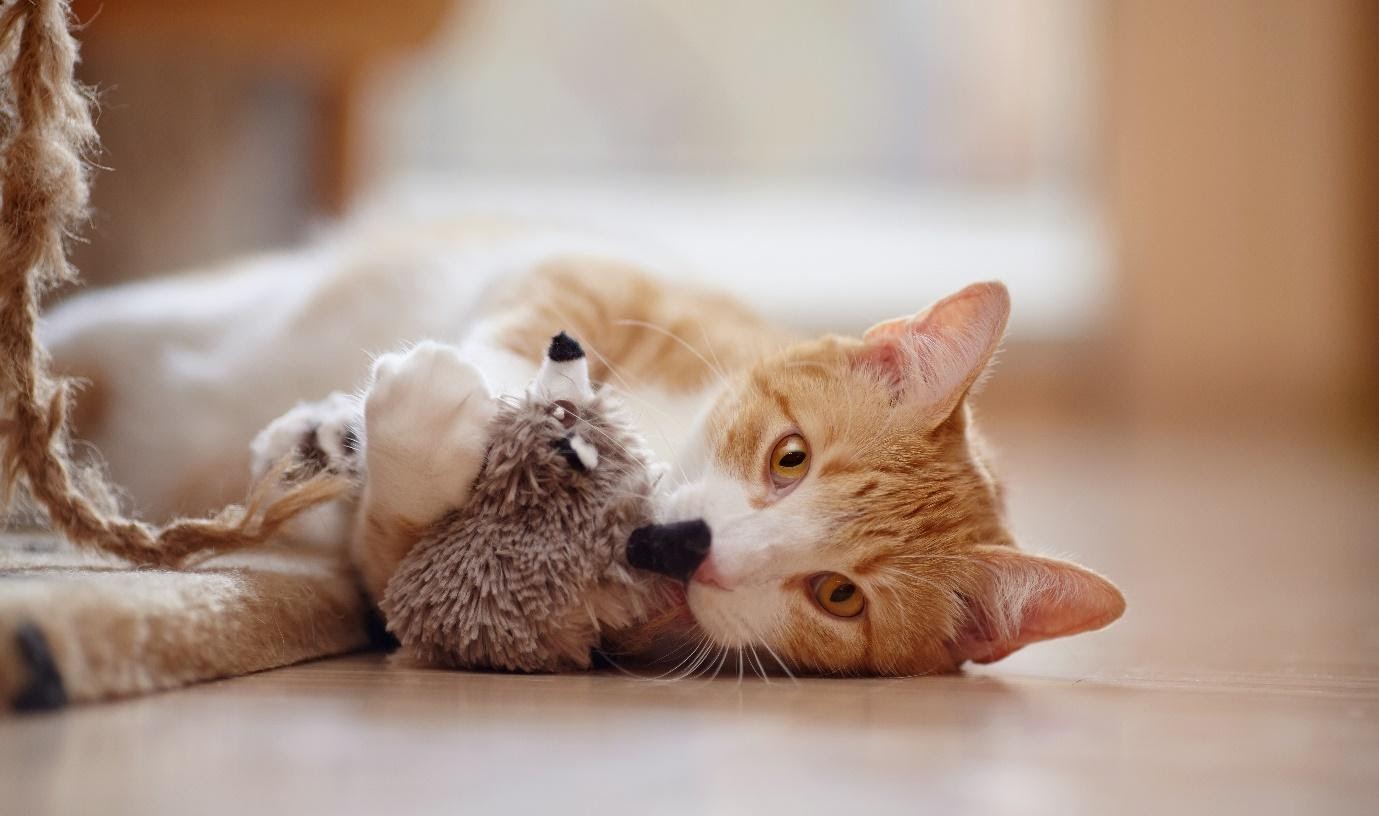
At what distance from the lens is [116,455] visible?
1.57m

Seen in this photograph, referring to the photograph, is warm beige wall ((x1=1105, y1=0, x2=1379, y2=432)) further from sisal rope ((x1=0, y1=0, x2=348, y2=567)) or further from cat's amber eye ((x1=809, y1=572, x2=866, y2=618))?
sisal rope ((x1=0, y1=0, x2=348, y2=567))

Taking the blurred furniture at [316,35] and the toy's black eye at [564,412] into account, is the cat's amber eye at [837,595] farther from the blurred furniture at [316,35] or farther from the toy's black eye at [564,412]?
the blurred furniture at [316,35]

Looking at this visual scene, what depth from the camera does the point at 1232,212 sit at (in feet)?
17.4

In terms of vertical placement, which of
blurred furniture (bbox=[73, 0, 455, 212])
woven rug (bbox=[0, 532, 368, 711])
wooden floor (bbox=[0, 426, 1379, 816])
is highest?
blurred furniture (bbox=[73, 0, 455, 212])

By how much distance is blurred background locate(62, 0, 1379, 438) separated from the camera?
5234mm

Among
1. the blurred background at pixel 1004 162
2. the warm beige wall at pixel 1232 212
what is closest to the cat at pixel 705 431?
the blurred background at pixel 1004 162

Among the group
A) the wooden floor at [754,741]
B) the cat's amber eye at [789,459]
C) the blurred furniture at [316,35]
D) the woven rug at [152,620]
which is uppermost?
the blurred furniture at [316,35]

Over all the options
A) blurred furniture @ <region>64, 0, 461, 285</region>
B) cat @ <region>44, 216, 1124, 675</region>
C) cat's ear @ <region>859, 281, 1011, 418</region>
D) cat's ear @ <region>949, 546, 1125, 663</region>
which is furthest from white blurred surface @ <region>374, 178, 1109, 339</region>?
cat's ear @ <region>949, 546, 1125, 663</region>

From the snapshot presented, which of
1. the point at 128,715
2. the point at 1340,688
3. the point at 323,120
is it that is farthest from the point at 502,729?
the point at 323,120

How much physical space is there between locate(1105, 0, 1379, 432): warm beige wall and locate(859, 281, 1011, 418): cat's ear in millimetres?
4224

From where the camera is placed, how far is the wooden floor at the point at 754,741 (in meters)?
0.69

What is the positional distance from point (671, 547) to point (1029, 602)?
0.35 meters

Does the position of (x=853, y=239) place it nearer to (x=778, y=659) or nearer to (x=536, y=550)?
(x=778, y=659)

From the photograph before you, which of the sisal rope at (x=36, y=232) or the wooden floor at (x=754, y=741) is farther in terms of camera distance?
the sisal rope at (x=36, y=232)
